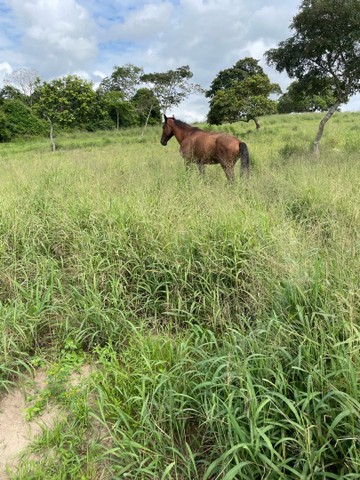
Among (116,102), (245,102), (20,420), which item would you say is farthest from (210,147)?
(116,102)

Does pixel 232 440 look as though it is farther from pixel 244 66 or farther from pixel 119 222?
pixel 244 66

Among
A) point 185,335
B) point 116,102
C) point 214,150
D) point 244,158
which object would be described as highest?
point 116,102

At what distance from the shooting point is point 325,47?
306 inches

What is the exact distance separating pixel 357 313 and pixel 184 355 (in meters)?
1.03

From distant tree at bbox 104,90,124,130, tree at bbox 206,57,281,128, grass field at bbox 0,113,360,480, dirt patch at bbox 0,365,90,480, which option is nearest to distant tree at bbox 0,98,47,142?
distant tree at bbox 104,90,124,130

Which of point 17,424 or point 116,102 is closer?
point 17,424

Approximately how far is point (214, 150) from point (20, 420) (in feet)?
18.9

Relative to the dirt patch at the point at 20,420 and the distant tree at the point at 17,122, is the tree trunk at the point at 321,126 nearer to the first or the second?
the dirt patch at the point at 20,420

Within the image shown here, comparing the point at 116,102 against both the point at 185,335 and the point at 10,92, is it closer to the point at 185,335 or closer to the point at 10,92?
Answer: the point at 10,92

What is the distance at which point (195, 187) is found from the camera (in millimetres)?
4738

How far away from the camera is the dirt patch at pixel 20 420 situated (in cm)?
Answer: 168

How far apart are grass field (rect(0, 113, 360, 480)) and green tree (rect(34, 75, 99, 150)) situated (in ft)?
68.6

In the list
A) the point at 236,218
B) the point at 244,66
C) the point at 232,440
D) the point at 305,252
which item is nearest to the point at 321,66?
the point at 236,218

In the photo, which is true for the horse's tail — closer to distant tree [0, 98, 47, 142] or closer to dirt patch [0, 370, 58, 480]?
dirt patch [0, 370, 58, 480]
